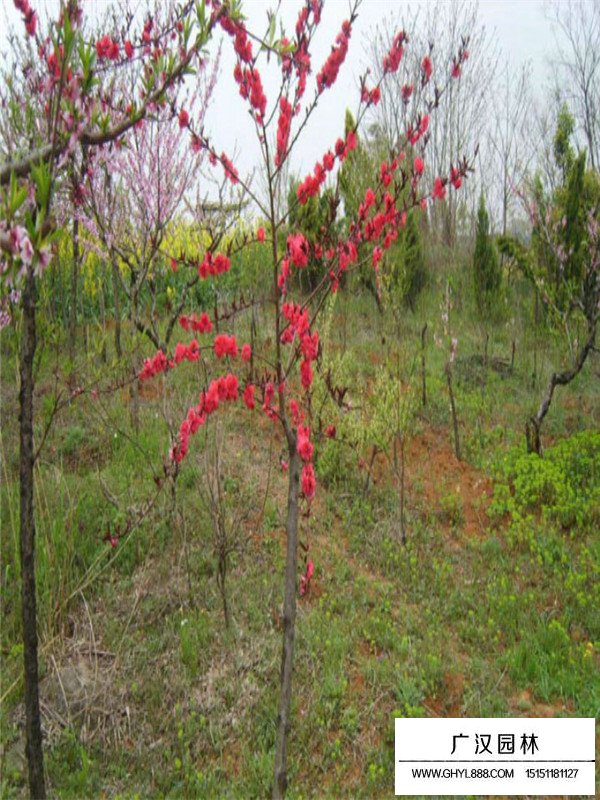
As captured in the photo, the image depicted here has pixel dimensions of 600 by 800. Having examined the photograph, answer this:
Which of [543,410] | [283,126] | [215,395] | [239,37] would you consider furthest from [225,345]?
[543,410]

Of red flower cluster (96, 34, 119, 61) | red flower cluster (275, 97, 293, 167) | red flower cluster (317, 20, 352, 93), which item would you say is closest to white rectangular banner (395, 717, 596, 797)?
red flower cluster (275, 97, 293, 167)

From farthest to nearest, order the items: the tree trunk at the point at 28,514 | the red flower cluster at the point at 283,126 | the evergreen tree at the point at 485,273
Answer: the evergreen tree at the point at 485,273, the red flower cluster at the point at 283,126, the tree trunk at the point at 28,514

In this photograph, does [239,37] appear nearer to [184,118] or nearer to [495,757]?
[184,118]

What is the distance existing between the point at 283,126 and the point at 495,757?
2.67 metres

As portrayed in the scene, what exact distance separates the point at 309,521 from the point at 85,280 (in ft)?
15.2

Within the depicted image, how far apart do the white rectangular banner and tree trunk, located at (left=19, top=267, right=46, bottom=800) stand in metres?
1.51

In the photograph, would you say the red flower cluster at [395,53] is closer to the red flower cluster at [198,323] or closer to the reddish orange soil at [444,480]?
the red flower cluster at [198,323]

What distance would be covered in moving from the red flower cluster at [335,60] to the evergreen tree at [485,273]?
734cm

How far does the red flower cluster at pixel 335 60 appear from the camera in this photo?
224 cm

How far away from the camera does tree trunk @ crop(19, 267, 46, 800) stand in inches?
83.5

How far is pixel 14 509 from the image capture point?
4207 millimetres

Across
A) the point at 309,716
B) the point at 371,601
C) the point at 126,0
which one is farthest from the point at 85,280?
the point at 309,716

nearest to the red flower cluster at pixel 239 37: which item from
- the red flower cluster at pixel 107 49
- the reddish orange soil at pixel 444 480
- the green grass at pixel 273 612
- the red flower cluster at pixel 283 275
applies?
the red flower cluster at pixel 107 49

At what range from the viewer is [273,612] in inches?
149
